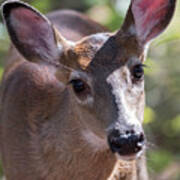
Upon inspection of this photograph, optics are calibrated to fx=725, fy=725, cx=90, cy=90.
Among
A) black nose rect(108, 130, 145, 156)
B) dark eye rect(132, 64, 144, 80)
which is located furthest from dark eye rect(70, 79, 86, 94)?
black nose rect(108, 130, 145, 156)

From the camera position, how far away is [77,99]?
518 cm

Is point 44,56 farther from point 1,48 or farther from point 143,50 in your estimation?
point 1,48

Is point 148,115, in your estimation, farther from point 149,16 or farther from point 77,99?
point 77,99

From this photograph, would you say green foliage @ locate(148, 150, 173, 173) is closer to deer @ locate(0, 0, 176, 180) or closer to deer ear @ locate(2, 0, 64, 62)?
deer @ locate(0, 0, 176, 180)

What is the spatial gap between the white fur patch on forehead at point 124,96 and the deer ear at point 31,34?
0.70 meters

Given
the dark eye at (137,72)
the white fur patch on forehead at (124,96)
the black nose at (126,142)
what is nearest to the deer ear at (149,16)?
the dark eye at (137,72)

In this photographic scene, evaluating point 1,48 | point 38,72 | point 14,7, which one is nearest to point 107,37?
point 14,7

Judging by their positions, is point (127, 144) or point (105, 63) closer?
point (127, 144)

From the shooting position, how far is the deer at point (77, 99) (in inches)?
192

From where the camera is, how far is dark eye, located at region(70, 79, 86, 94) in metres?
5.07

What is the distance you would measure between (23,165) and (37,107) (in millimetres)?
487

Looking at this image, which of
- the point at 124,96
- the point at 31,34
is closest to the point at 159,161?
the point at 31,34

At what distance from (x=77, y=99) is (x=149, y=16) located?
90 centimetres

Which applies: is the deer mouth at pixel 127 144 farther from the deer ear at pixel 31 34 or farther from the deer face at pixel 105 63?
the deer ear at pixel 31 34
